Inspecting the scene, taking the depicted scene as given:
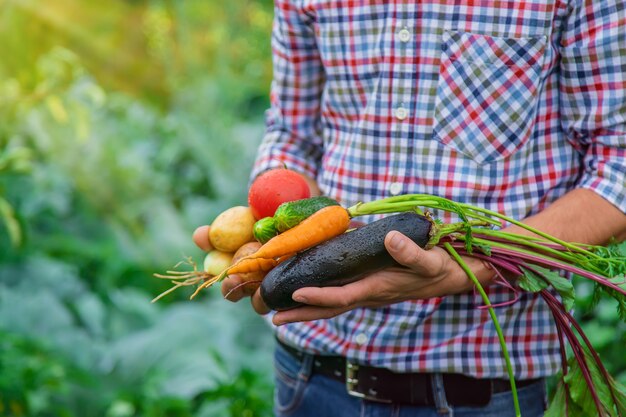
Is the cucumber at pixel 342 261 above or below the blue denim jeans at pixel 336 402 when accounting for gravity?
above

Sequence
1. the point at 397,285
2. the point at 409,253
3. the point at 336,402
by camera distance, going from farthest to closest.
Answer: the point at 336,402
the point at 397,285
the point at 409,253

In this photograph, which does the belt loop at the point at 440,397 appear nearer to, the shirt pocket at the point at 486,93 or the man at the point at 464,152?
the man at the point at 464,152

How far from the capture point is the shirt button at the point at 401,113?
5.99ft

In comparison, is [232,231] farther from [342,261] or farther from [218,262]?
[342,261]

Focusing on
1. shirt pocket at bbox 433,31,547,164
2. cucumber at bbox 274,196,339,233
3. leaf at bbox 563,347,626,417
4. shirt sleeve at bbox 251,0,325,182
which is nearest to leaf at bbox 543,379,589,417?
leaf at bbox 563,347,626,417

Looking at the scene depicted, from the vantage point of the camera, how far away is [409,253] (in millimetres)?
1490

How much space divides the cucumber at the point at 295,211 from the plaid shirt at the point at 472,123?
0.24 m

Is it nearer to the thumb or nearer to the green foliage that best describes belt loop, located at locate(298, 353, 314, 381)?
the thumb

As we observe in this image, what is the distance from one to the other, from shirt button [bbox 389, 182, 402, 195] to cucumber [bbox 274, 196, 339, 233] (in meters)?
0.21

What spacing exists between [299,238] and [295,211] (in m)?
0.07

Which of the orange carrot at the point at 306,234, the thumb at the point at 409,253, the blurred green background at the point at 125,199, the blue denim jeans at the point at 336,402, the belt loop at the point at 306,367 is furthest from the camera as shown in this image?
the blurred green background at the point at 125,199

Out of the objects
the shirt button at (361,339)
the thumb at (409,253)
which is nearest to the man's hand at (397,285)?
the thumb at (409,253)

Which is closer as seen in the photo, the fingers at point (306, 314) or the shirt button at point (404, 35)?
the fingers at point (306, 314)

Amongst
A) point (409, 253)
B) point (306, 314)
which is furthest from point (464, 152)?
point (306, 314)
